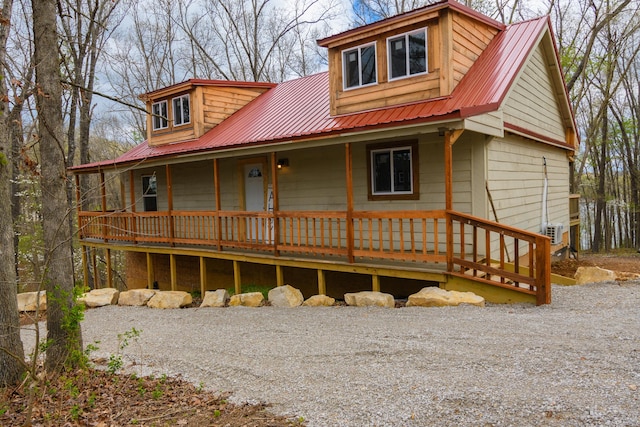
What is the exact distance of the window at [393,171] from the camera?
9695 mm

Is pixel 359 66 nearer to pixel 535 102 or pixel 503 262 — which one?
pixel 535 102

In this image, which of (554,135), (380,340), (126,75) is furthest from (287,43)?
(380,340)

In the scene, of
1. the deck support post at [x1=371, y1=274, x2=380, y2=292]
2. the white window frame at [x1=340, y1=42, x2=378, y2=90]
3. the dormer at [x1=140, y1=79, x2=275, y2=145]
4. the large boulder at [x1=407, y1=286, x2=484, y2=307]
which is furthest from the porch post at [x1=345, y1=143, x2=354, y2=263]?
the dormer at [x1=140, y1=79, x2=275, y2=145]

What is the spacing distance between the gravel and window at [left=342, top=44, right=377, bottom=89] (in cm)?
497

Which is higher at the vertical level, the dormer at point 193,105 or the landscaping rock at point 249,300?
the dormer at point 193,105

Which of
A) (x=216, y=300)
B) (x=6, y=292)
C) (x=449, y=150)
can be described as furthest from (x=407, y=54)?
(x=6, y=292)

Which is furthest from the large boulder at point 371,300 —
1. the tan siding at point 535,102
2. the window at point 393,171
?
the tan siding at point 535,102

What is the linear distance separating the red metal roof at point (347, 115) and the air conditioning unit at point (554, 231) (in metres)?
4.37

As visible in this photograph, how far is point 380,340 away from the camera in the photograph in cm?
596

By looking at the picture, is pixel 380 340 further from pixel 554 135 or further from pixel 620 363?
pixel 554 135

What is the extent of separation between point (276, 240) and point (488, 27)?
6977 mm

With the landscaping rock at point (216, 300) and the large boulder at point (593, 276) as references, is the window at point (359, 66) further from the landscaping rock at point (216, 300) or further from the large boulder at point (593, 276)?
the large boulder at point (593, 276)

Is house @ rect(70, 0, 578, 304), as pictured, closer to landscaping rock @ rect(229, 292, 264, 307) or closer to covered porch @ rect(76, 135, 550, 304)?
covered porch @ rect(76, 135, 550, 304)

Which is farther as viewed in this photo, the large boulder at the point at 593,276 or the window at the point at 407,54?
the window at the point at 407,54
